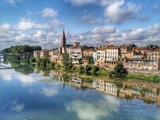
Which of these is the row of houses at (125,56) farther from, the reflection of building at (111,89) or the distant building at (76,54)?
the reflection of building at (111,89)

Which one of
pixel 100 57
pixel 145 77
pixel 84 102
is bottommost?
pixel 84 102

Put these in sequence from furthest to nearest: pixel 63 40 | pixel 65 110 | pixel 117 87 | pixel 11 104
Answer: pixel 63 40
pixel 117 87
pixel 11 104
pixel 65 110

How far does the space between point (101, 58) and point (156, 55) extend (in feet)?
42.0

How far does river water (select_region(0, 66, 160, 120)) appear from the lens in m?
17.0

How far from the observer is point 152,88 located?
27.0m

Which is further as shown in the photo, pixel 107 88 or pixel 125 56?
pixel 125 56

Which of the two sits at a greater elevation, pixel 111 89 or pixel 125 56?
pixel 125 56

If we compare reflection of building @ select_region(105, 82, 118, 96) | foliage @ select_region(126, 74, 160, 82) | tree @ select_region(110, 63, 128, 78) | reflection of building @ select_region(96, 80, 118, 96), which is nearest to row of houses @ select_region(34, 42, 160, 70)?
tree @ select_region(110, 63, 128, 78)

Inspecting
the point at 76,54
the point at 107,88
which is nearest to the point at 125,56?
the point at 107,88

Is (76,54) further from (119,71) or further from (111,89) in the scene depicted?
(111,89)

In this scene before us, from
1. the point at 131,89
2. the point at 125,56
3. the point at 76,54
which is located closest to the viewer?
the point at 131,89

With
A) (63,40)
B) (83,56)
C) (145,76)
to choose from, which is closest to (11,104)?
(145,76)

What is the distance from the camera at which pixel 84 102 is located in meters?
20.9

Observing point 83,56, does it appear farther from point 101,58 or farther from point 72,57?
point 101,58
